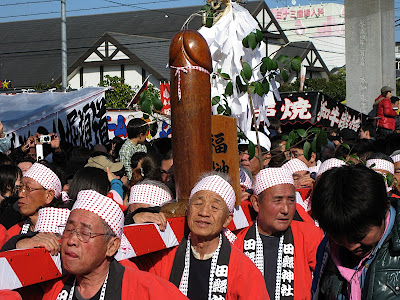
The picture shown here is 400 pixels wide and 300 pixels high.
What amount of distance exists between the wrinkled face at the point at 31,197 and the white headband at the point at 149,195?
0.69m

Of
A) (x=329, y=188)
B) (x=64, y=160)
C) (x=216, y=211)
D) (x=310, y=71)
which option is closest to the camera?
(x=329, y=188)

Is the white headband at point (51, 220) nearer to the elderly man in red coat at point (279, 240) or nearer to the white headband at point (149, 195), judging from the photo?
the white headband at point (149, 195)

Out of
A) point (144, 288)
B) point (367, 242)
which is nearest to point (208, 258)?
point (144, 288)

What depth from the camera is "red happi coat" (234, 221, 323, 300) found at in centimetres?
433

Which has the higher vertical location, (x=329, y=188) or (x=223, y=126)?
(x=223, y=126)

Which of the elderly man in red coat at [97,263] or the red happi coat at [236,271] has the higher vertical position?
the elderly man in red coat at [97,263]

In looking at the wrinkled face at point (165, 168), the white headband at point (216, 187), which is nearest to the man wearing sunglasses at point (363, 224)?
the white headband at point (216, 187)

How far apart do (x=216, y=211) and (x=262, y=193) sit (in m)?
0.84

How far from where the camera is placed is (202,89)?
395cm

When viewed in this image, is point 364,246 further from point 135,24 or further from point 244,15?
Answer: point 135,24

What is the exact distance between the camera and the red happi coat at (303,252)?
14.2 ft

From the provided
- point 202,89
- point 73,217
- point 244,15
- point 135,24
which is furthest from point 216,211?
point 135,24

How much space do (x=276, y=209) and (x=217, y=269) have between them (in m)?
0.95

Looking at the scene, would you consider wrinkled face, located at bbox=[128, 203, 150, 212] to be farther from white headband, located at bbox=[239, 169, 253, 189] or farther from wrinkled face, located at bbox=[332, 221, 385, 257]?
wrinkled face, located at bbox=[332, 221, 385, 257]
